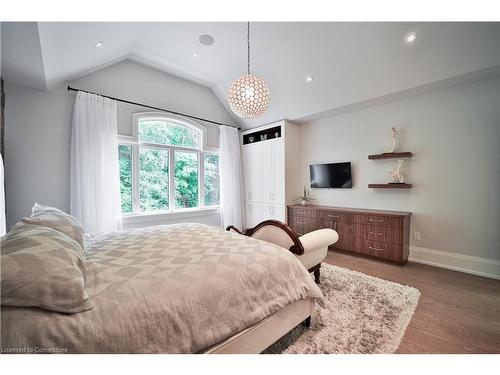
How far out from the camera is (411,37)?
8.43 ft

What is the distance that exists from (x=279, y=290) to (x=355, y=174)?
10.9 feet

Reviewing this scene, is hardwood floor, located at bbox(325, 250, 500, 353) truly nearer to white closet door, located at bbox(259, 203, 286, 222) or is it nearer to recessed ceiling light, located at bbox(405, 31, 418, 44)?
white closet door, located at bbox(259, 203, 286, 222)

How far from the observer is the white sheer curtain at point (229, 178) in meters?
5.03

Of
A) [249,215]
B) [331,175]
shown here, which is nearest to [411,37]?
[331,175]

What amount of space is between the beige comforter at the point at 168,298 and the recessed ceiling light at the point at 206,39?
3203mm

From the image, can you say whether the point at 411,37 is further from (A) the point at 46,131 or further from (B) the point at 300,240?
(A) the point at 46,131

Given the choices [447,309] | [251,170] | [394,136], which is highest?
[394,136]

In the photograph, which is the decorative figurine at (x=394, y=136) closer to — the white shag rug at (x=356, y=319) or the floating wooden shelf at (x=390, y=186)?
the floating wooden shelf at (x=390, y=186)

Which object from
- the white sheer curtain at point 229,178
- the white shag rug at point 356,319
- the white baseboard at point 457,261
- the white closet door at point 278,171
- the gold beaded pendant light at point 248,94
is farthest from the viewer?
the white sheer curtain at point 229,178

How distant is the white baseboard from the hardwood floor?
0.14 m

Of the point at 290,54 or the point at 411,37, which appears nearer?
the point at 411,37

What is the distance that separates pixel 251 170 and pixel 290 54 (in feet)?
8.71

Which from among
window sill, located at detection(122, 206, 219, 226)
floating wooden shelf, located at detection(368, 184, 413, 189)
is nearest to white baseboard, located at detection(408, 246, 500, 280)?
floating wooden shelf, located at detection(368, 184, 413, 189)

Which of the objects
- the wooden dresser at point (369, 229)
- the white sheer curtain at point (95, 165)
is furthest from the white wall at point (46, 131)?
the wooden dresser at point (369, 229)
